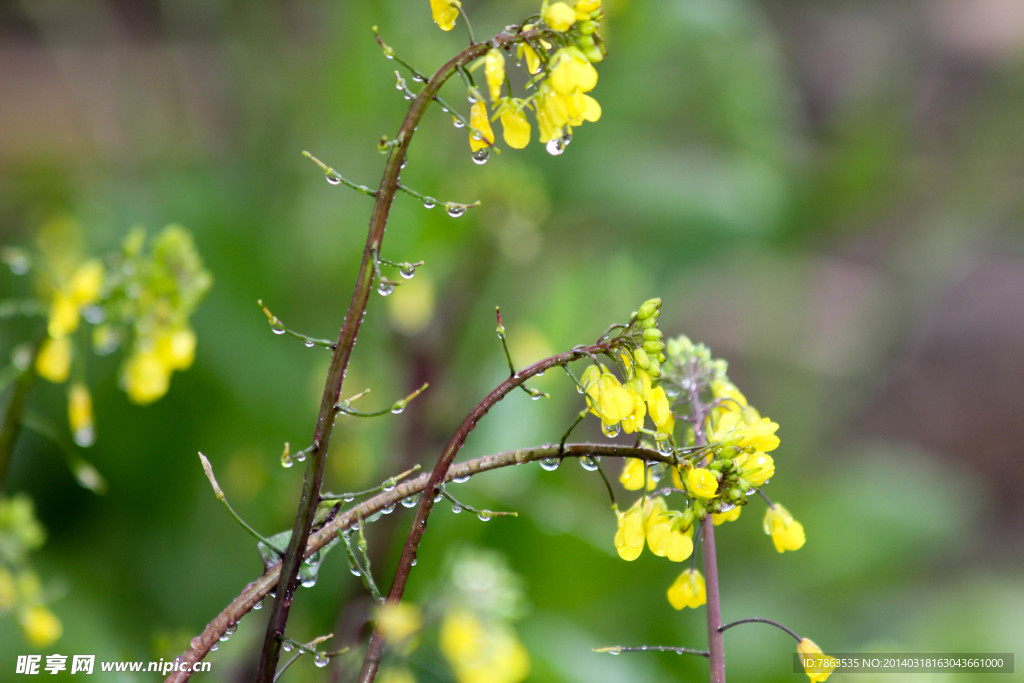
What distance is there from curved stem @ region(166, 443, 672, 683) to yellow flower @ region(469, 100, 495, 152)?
15 cm

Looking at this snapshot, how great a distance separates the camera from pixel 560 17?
0.38 meters

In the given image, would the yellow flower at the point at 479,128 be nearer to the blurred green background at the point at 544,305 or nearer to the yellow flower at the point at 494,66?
the yellow flower at the point at 494,66

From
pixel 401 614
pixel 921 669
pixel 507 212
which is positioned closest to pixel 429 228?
pixel 507 212

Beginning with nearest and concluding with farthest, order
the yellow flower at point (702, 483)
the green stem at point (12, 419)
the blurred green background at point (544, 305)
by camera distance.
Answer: the yellow flower at point (702, 483), the green stem at point (12, 419), the blurred green background at point (544, 305)

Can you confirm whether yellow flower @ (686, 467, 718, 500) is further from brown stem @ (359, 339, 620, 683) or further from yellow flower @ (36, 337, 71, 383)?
yellow flower @ (36, 337, 71, 383)

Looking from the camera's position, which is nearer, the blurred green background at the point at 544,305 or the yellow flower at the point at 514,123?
the yellow flower at the point at 514,123

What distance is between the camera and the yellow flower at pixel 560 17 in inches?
15.1

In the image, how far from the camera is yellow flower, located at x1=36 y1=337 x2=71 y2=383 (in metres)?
0.64

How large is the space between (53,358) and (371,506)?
385mm

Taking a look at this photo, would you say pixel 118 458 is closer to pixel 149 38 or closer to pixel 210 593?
pixel 210 593

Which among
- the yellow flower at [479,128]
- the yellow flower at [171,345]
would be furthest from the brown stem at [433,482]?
the yellow flower at [171,345]

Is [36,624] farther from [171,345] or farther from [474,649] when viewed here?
[474,649]

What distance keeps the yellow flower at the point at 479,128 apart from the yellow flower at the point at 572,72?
0.14 feet

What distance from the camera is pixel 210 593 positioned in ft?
3.97
